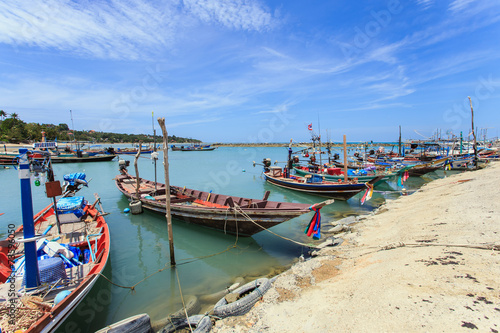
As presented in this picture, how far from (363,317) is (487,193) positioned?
11.9 m

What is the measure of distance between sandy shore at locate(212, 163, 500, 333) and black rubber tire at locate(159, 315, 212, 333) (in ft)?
0.85

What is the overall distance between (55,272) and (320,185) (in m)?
16.8

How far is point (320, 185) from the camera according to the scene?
18.5m

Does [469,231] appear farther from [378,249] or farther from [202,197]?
[202,197]

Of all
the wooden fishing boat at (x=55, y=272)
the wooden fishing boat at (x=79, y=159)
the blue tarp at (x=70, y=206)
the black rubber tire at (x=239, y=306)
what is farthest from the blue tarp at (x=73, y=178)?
the wooden fishing boat at (x=79, y=159)

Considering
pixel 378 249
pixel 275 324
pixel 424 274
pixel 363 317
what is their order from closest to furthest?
pixel 363 317
pixel 275 324
pixel 424 274
pixel 378 249

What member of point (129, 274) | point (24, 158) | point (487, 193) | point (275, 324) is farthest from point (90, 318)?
point (487, 193)

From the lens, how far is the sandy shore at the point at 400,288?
3.70 metres

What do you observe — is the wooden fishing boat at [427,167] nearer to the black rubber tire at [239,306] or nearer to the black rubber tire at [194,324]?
the black rubber tire at [239,306]

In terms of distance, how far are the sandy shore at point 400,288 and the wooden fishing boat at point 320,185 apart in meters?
8.20

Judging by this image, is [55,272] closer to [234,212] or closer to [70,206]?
[234,212]

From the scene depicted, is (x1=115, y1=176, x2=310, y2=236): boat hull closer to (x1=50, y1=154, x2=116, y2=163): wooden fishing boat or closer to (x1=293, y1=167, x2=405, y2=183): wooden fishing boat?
(x1=293, y1=167, x2=405, y2=183): wooden fishing boat

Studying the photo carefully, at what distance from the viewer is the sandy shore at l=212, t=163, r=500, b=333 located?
3701 millimetres

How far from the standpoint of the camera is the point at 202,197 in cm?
1454
